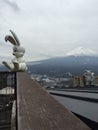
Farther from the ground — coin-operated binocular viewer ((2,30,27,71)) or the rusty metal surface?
coin-operated binocular viewer ((2,30,27,71))

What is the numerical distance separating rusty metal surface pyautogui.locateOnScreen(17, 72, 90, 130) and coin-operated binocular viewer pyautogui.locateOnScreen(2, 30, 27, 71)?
90cm

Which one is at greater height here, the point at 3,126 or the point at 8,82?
the point at 8,82

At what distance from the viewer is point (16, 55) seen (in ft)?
17.3

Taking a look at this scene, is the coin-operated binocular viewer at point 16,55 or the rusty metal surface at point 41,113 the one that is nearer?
the rusty metal surface at point 41,113

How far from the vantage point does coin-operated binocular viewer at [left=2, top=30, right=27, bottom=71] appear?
4866mm

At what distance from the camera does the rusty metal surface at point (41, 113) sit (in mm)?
3027

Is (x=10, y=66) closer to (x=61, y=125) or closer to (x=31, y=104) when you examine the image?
(x=31, y=104)

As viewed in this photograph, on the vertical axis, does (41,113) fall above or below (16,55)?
below

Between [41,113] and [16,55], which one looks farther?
[16,55]

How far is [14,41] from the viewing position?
210 inches

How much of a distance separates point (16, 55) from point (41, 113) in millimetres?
2160

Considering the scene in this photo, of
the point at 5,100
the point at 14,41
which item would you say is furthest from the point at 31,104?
the point at 5,100

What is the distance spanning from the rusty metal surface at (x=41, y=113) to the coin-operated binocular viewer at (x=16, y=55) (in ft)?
2.95

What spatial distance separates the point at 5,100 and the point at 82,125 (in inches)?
392
